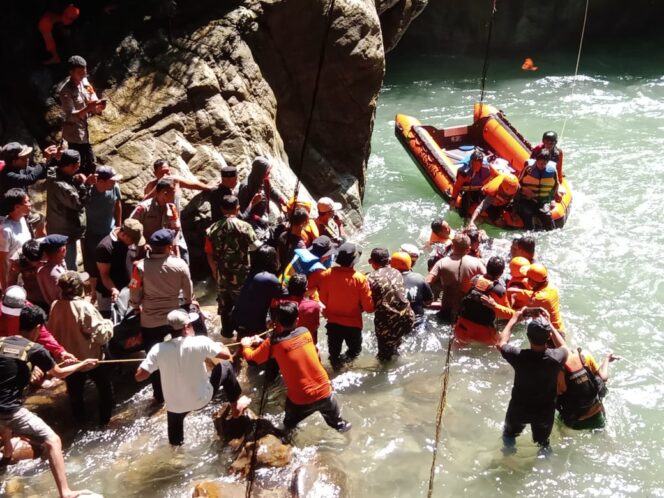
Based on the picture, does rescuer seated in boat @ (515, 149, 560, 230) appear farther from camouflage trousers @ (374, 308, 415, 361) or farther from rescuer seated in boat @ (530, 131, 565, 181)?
camouflage trousers @ (374, 308, 415, 361)

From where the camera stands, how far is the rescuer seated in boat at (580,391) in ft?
17.8

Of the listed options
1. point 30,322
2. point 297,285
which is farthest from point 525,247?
point 30,322

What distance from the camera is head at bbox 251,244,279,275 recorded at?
5926 millimetres

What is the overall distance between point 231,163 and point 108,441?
4318 millimetres

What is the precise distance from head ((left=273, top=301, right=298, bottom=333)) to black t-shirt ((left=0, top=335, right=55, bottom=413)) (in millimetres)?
1699

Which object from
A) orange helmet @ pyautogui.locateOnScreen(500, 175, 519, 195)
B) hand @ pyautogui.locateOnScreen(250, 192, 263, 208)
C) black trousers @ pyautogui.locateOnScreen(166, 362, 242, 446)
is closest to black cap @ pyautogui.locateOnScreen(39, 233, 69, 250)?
black trousers @ pyautogui.locateOnScreen(166, 362, 242, 446)

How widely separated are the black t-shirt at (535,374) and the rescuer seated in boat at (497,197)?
465 cm

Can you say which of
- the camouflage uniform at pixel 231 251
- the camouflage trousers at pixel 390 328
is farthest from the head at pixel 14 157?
the camouflage trousers at pixel 390 328

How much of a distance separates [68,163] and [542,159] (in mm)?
6878

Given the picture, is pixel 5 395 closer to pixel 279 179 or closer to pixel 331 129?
pixel 279 179

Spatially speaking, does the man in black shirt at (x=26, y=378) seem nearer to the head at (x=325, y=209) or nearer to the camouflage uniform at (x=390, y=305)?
the camouflage uniform at (x=390, y=305)

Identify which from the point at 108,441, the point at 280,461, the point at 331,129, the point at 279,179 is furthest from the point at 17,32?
the point at 280,461

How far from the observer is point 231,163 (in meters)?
8.80

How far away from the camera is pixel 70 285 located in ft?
16.5
